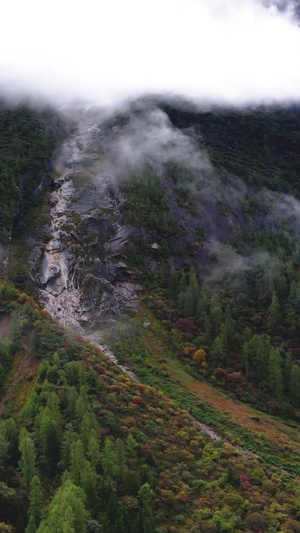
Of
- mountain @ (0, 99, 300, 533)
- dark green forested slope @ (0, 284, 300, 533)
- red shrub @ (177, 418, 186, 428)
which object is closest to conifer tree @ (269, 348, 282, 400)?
mountain @ (0, 99, 300, 533)

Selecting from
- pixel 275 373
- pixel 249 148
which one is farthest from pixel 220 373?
pixel 249 148

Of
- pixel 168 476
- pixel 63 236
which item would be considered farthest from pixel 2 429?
pixel 63 236

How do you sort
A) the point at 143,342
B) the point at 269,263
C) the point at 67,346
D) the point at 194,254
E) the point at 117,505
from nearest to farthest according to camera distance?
the point at 117,505 < the point at 67,346 < the point at 143,342 < the point at 269,263 < the point at 194,254

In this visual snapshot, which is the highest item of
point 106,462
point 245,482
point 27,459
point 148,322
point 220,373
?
point 106,462

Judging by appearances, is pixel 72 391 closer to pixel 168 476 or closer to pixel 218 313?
pixel 168 476

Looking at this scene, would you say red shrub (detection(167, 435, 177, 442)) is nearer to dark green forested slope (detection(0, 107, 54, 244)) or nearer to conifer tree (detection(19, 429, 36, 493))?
conifer tree (detection(19, 429, 36, 493))

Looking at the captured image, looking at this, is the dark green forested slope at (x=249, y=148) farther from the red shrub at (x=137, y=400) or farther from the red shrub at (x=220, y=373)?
the red shrub at (x=137, y=400)

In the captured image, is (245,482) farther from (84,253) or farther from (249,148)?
(249,148)
